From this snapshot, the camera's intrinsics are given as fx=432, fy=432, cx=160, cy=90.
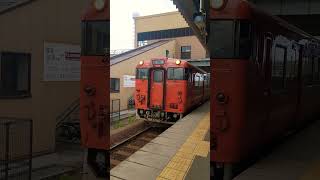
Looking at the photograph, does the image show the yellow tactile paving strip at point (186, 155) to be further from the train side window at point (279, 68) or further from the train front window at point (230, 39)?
the train front window at point (230, 39)

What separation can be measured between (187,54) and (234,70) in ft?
160

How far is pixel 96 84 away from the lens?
20.3ft

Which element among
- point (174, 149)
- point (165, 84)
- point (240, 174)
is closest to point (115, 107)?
point (165, 84)

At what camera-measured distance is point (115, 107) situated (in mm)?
30562

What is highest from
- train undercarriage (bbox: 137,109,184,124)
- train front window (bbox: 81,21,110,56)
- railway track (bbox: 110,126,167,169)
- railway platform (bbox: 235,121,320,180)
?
train front window (bbox: 81,21,110,56)

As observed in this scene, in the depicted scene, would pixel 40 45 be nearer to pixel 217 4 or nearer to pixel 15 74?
pixel 15 74

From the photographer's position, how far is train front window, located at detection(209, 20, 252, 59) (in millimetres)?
6363

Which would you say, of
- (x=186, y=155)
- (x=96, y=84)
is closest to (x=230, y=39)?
(x=96, y=84)

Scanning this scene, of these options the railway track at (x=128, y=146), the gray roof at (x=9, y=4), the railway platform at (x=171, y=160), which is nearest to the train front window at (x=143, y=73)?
the railway track at (x=128, y=146)

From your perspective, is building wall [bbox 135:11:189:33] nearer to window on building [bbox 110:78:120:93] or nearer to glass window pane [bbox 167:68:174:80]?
window on building [bbox 110:78:120:93]

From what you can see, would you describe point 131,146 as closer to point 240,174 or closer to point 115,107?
point 240,174

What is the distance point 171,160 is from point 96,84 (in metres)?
6.08

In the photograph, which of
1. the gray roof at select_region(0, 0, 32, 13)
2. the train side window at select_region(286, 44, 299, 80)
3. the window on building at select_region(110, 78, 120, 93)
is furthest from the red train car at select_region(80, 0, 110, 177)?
the window on building at select_region(110, 78, 120, 93)

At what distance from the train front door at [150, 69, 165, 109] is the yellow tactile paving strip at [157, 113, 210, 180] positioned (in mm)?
4711
